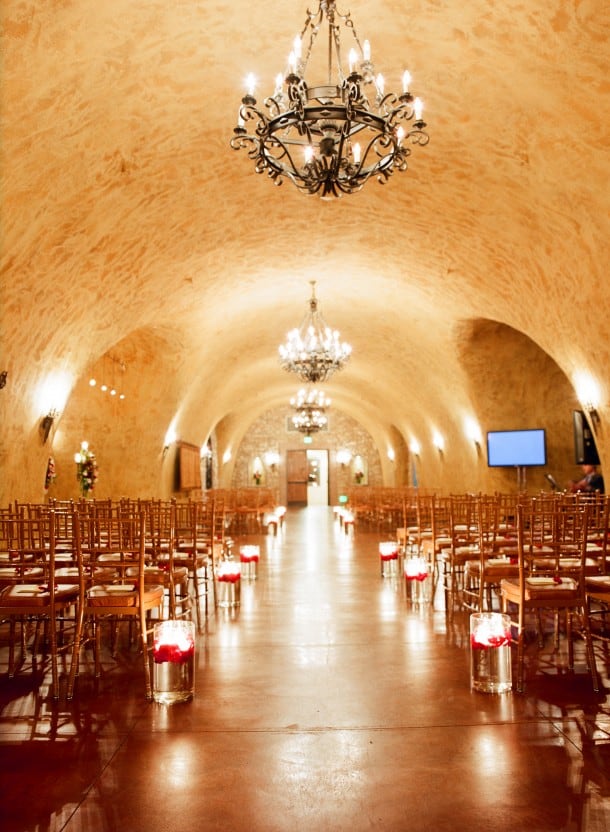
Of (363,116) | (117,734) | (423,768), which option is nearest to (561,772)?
(423,768)

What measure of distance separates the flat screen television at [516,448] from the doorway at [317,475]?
1974 cm

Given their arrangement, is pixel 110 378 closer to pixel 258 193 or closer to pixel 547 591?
pixel 258 193

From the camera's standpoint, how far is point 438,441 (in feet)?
62.6

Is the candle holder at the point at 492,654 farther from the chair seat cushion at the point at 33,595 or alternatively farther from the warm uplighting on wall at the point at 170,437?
the warm uplighting on wall at the point at 170,437

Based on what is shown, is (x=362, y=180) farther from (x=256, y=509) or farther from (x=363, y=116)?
(x=256, y=509)

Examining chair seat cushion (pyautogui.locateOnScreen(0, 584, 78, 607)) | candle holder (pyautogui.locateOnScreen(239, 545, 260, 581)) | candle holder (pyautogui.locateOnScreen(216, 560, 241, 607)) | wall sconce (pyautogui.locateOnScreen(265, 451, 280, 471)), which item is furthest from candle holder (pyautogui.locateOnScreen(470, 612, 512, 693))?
wall sconce (pyautogui.locateOnScreen(265, 451, 280, 471))

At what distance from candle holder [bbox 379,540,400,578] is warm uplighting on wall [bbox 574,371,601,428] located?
3.02 m

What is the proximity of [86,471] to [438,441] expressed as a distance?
956 centimetres

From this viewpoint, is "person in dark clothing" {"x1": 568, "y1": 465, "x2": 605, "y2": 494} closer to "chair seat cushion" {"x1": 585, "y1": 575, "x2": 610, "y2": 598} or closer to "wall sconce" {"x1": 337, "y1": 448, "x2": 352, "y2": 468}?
"chair seat cushion" {"x1": 585, "y1": 575, "x2": 610, "y2": 598}

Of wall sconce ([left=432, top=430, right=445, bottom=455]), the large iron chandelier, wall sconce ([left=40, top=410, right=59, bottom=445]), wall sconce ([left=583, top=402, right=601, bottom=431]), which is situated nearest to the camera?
the large iron chandelier

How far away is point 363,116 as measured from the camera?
432cm

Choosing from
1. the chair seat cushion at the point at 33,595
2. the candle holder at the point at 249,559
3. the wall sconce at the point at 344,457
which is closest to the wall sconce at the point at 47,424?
the candle holder at the point at 249,559

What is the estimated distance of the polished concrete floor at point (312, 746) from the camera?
2881 millimetres

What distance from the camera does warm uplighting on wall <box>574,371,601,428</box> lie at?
9047 mm
